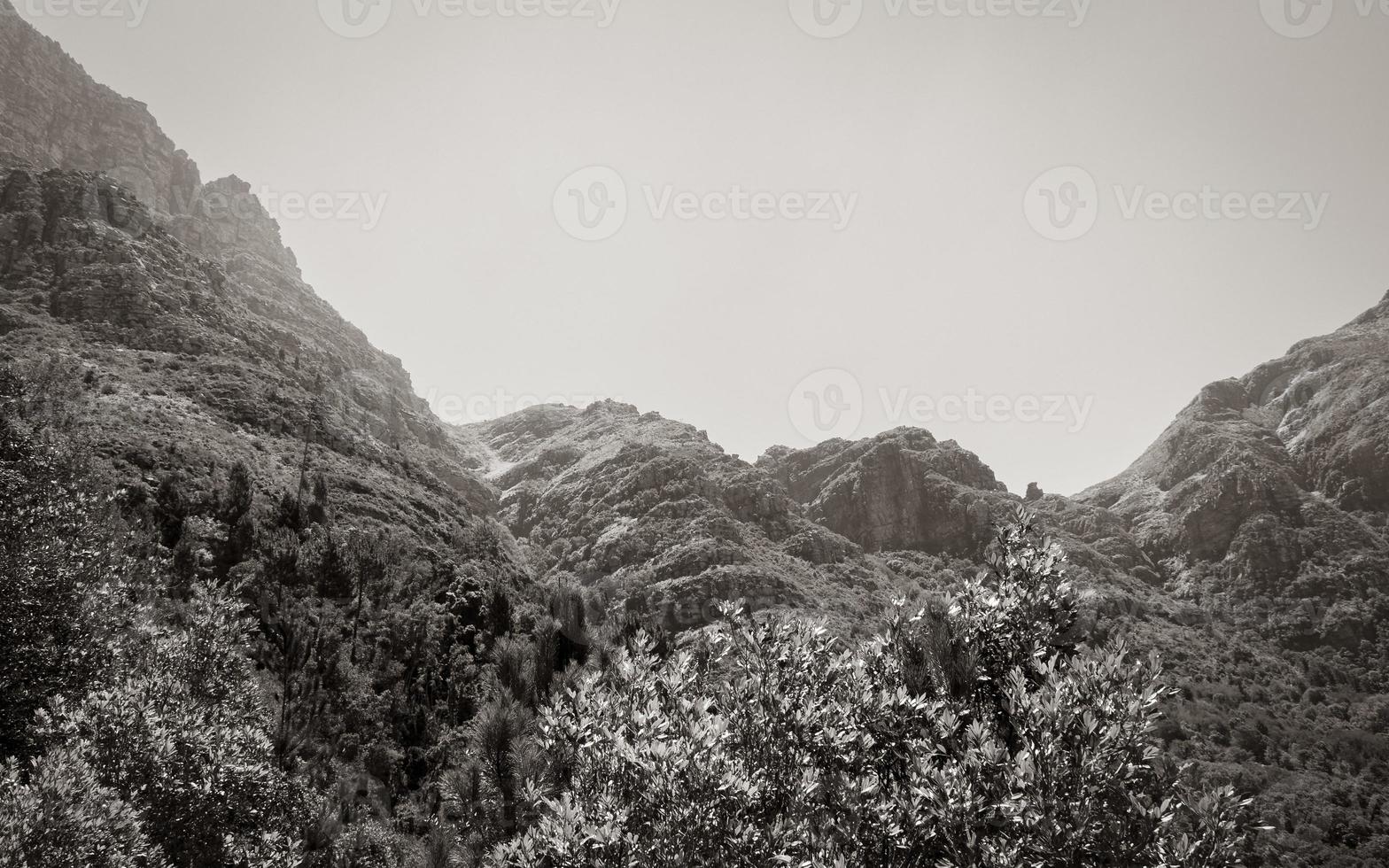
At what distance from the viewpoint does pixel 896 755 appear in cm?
763

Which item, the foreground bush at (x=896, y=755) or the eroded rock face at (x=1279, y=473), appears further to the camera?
the eroded rock face at (x=1279, y=473)

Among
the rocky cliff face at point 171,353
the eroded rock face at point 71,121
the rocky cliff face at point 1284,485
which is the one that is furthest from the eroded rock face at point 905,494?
the eroded rock face at point 71,121

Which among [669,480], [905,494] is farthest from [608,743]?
[905,494]

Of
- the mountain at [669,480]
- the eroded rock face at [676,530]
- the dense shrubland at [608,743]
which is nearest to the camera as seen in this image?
the dense shrubland at [608,743]

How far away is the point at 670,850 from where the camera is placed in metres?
6.37

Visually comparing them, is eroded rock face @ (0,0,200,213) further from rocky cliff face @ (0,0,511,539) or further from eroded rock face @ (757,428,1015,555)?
eroded rock face @ (757,428,1015,555)

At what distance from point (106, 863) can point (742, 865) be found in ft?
34.1

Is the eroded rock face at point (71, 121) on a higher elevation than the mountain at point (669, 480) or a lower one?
higher

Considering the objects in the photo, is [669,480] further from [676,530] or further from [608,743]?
[608,743]

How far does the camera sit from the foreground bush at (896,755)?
526 cm

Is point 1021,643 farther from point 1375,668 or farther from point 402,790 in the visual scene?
point 1375,668

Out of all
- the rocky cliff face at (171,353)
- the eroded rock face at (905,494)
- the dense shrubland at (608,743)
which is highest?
the rocky cliff face at (171,353)

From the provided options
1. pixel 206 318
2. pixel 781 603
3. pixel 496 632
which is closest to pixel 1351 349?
pixel 781 603

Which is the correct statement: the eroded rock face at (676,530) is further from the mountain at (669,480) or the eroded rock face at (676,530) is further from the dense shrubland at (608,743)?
the dense shrubland at (608,743)
